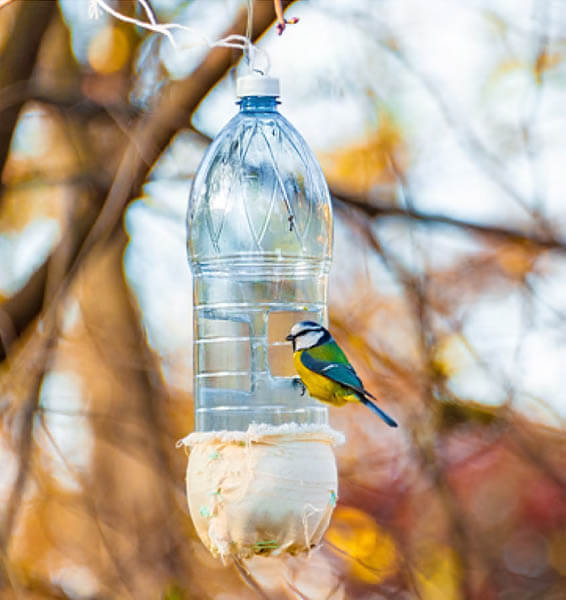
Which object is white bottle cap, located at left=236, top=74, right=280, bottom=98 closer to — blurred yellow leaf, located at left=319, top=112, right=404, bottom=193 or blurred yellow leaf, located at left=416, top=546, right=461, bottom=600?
blurred yellow leaf, located at left=319, top=112, right=404, bottom=193

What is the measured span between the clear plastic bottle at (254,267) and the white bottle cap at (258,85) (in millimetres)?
325

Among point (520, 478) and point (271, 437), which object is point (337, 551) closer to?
point (520, 478)

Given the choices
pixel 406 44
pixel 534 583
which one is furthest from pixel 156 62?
pixel 534 583

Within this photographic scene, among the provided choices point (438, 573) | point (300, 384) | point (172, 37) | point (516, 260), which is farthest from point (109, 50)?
point (172, 37)

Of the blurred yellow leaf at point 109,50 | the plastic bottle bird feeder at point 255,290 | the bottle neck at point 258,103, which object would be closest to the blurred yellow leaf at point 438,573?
the blurred yellow leaf at point 109,50

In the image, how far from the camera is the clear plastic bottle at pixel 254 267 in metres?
3.49

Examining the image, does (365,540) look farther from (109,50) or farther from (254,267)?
(254,267)

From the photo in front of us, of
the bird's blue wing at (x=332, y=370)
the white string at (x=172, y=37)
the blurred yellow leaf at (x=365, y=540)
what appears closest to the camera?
the white string at (x=172, y=37)

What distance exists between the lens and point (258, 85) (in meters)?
3.08

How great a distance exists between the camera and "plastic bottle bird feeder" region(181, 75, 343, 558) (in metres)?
3.13

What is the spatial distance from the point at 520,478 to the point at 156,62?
253 centimetres

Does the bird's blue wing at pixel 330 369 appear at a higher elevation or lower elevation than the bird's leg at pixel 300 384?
higher

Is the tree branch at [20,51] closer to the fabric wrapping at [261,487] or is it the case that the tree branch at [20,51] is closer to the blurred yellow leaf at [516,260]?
the blurred yellow leaf at [516,260]

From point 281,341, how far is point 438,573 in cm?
307
